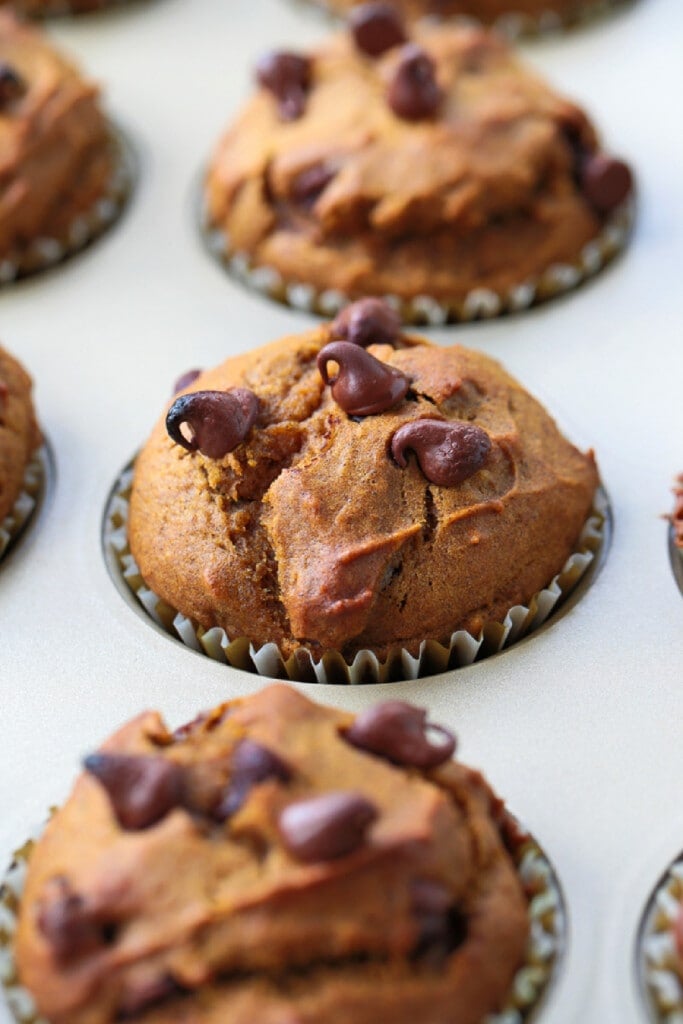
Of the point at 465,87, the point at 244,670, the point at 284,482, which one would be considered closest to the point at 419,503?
the point at 284,482

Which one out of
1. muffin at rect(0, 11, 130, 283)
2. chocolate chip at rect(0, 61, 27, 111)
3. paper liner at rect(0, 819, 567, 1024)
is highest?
chocolate chip at rect(0, 61, 27, 111)

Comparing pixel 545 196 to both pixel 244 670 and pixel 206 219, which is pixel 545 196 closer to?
pixel 206 219

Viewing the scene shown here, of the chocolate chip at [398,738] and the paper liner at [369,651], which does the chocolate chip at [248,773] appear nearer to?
the chocolate chip at [398,738]

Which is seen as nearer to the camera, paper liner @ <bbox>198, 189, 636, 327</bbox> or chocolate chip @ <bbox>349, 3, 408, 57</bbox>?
paper liner @ <bbox>198, 189, 636, 327</bbox>

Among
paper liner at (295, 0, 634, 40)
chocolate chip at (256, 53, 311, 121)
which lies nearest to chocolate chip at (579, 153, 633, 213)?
chocolate chip at (256, 53, 311, 121)

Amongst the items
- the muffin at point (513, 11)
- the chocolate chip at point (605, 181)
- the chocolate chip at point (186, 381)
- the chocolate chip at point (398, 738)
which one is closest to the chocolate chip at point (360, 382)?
the chocolate chip at point (186, 381)

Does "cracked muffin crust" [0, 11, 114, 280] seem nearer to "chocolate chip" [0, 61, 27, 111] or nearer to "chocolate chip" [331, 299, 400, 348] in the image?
"chocolate chip" [0, 61, 27, 111]

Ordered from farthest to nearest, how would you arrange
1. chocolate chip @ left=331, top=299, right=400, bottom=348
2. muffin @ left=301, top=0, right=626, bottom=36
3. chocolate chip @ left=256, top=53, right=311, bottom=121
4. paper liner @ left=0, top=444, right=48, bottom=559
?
muffin @ left=301, top=0, right=626, bottom=36
chocolate chip @ left=256, top=53, right=311, bottom=121
paper liner @ left=0, top=444, right=48, bottom=559
chocolate chip @ left=331, top=299, right=400, bottom=348
